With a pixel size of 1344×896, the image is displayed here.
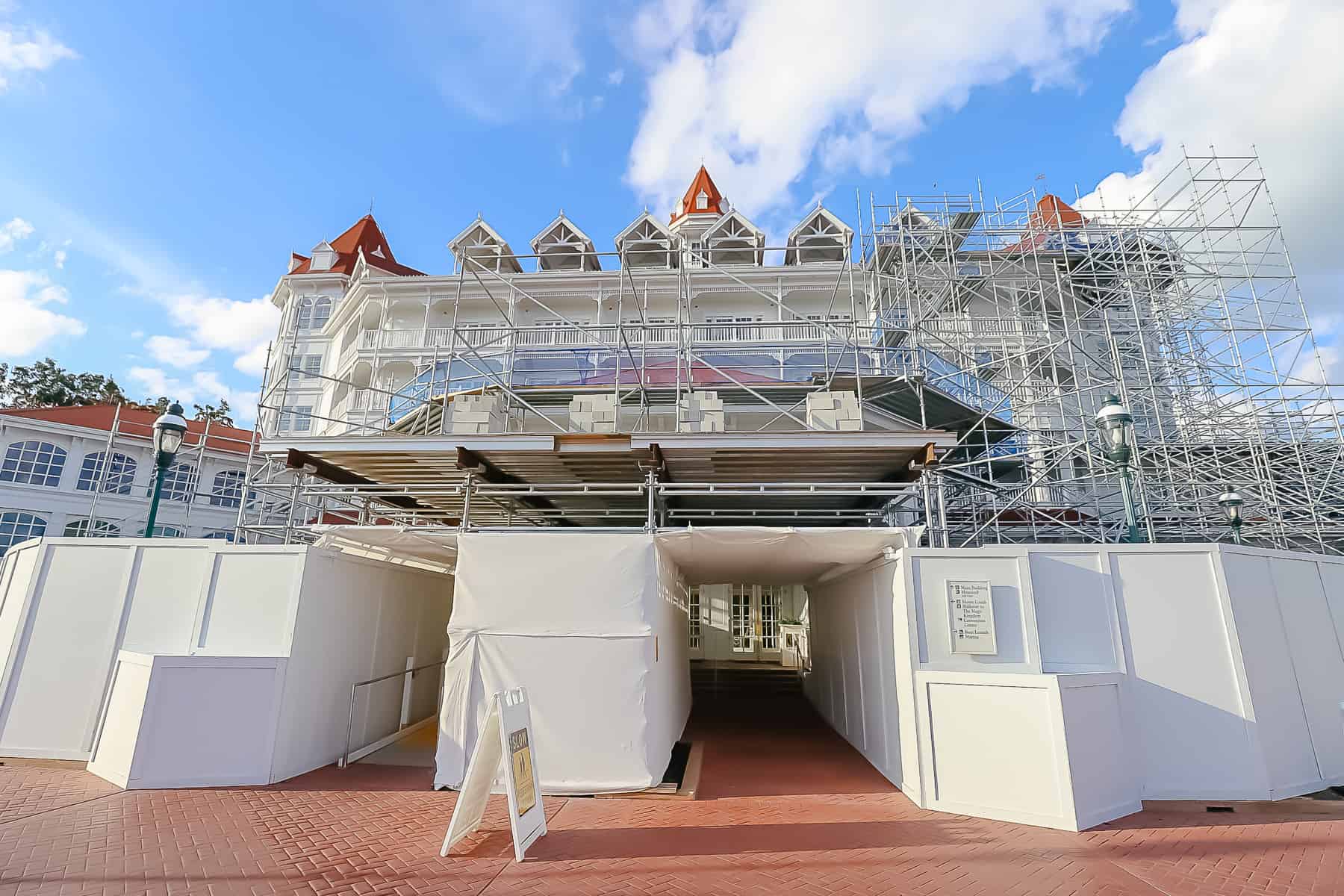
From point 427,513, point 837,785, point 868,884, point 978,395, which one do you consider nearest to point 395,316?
point 427,513

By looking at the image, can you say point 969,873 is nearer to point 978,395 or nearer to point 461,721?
point 461,721

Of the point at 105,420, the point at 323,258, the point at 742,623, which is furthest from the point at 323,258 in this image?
the point at 742,623

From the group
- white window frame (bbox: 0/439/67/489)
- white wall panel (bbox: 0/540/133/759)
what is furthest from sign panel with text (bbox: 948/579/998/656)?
white window frame (bbox: 0/439/67/489)

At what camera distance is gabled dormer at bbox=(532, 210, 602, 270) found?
23.9 meters

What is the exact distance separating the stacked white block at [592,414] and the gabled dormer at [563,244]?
1506 cm

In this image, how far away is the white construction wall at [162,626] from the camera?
6973mm

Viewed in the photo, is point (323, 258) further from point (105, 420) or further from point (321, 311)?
point (105, 420)

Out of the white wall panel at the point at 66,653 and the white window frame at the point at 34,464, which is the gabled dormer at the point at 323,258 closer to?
the white window frame at the point at 34,464

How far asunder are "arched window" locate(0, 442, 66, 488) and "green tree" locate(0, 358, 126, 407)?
1818 cm

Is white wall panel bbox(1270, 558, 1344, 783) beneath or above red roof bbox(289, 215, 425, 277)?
beneath

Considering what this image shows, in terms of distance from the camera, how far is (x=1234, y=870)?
4.64m

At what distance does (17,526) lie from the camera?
21781mm

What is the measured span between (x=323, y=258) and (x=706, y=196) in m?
18.6

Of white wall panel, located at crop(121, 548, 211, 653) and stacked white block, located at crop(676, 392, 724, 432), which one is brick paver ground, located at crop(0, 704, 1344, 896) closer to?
white wall panel, located at crop(121, 548, 211, 653)
